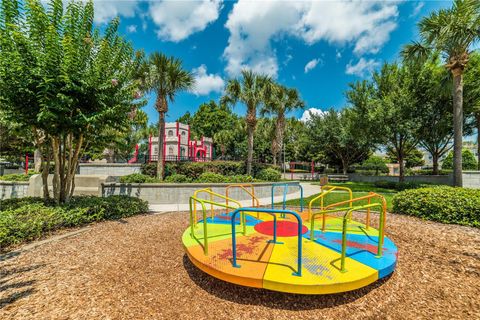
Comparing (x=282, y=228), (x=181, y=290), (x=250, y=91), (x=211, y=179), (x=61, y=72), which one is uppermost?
(x=250, y=91)

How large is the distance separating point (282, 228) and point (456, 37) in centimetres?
1115

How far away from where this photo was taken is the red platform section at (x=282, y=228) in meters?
4.91

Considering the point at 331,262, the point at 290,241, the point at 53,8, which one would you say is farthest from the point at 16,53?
the point at 331,262

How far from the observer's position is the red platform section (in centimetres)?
491

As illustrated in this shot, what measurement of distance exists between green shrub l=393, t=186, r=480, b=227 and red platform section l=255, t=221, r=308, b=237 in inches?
169

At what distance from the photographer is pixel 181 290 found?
3.27 m

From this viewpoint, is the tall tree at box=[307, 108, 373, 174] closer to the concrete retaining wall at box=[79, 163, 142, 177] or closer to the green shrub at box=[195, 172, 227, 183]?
the green shrub at box=[195, 172, 227, 183]

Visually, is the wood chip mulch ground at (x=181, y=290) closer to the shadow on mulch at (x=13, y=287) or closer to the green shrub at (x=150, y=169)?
the shadow on mulch at (x=13, y=287)

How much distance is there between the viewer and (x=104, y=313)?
8.80 feet

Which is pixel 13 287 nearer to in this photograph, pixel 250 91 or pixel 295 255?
pixel 295 255

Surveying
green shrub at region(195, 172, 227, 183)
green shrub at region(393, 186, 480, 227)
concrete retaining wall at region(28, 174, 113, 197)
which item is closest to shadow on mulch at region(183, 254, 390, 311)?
green shrub at region(393, 186, 480, 227)

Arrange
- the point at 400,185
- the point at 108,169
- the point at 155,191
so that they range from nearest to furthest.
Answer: the point at 155,191
the point at 108,169
the point at 400,185

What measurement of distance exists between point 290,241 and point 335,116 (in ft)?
80.9

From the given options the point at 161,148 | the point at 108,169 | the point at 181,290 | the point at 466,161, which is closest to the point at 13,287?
the point at 181,290
